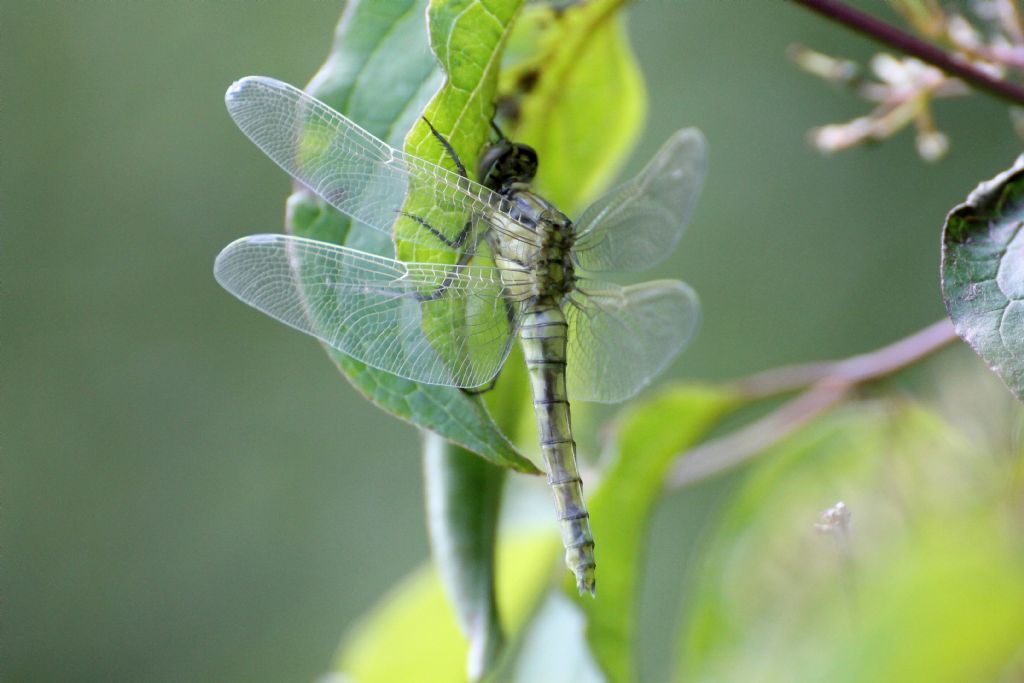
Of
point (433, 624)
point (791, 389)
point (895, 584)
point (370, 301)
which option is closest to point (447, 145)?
point (370, 301)

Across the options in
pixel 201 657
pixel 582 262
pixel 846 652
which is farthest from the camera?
pixel 201 657

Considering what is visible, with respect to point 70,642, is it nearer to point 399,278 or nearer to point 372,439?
point 372,439

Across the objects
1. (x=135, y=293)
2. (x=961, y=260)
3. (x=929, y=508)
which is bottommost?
(x=135, y=293)

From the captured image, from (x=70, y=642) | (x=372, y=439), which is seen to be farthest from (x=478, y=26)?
(x=70, y=642)

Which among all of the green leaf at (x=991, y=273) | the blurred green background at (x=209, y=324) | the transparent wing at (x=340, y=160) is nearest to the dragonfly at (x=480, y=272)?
the transparent wing at (x=340, y=160)

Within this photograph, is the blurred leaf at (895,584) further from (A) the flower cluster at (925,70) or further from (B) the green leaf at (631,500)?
(A) the flower cluster at (925,70)
